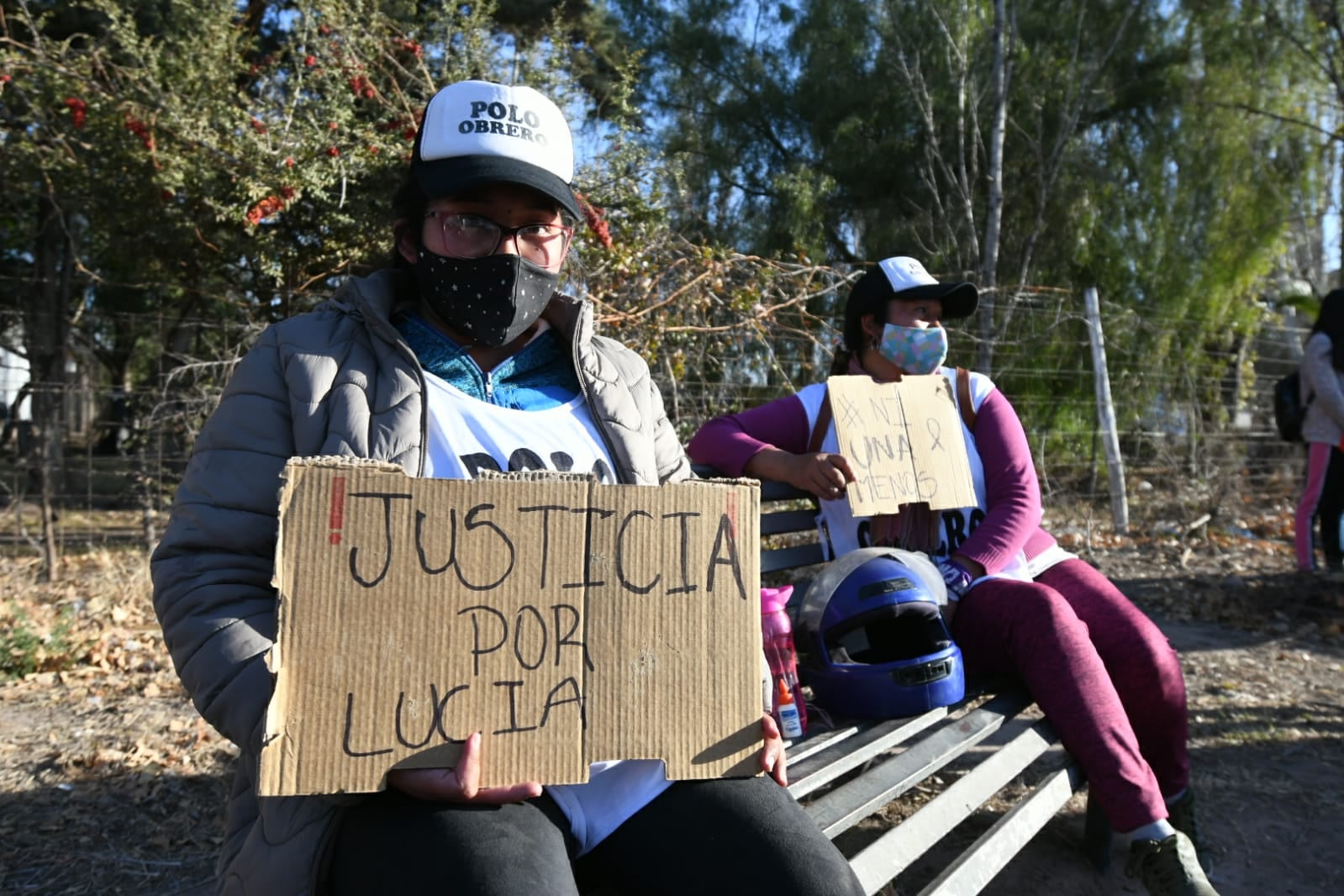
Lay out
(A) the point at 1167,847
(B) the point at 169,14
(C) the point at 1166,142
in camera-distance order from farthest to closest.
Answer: (C) the point at 1166,142 → (B) the point at 169,14 → (A) the point at 1167,847

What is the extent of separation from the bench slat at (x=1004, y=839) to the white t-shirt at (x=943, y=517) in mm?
701

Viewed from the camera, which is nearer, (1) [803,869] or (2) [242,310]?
(1) [803,869]

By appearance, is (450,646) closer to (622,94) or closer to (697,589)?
(697,589)

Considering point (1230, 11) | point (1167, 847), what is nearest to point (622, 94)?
point (1167, 847)

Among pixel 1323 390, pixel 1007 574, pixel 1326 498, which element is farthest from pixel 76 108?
pixel 1326 498

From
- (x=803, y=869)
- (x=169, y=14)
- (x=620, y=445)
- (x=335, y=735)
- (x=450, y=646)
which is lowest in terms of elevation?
(x=803, y=869)

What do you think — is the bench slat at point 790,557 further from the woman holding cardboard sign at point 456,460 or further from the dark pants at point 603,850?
the dark pants at point 603,850

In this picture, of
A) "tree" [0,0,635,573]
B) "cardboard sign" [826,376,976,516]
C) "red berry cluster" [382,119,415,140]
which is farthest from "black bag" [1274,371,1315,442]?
"red berry cluster" [382,119,415,140]

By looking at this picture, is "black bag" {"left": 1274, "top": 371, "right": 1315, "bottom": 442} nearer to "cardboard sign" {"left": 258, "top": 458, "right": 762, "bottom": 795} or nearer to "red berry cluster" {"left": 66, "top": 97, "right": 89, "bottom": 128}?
"cardboard sign" {"left": 258, "top": 458, "right": 762, "bottom": 795}

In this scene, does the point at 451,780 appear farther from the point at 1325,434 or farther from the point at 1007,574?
the point at 1325,434

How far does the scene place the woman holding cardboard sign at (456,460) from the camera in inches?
57.5

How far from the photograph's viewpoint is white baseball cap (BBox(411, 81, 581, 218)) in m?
1.86

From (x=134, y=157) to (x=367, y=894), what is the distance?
6582 millimetres

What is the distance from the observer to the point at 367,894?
142 centimetres
